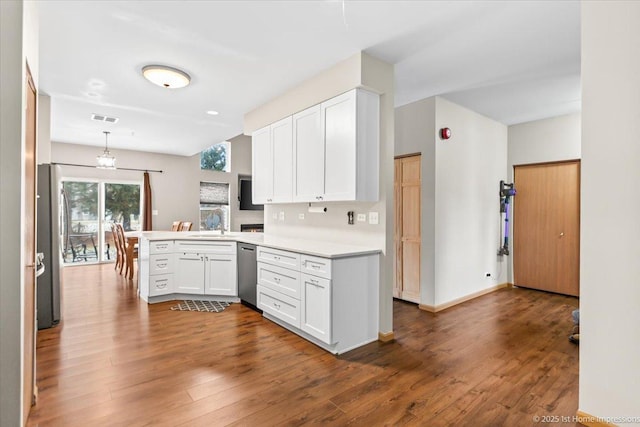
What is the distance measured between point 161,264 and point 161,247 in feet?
0.77

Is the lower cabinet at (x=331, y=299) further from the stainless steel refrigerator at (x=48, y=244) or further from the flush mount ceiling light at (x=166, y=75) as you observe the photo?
the stainless steel refrigerator at (x=48, y=244)

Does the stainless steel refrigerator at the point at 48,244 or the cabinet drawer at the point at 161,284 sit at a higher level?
the stainless steel refrigerator at the point at 48,244

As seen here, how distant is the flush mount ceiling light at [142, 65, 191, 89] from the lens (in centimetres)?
322

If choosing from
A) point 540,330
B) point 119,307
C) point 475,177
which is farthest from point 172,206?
point 540,330

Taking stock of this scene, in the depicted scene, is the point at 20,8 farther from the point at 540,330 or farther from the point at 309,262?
the point at 540,330

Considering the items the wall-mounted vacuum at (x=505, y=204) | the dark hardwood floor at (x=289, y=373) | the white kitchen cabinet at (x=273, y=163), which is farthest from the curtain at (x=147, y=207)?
the wall-mounted vacuum at (x=505, y=204)

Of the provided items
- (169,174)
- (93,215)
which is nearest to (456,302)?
(169,174)

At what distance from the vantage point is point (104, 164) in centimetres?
576

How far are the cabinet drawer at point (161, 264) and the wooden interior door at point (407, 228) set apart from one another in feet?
10.5

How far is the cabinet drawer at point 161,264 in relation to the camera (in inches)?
169

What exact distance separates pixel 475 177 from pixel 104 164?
6348 millimetres

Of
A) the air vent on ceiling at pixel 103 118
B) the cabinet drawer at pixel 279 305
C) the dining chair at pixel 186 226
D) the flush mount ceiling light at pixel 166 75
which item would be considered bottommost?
the cabinet drawer at pixel 279 305

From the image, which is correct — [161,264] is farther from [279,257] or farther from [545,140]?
[545,140]

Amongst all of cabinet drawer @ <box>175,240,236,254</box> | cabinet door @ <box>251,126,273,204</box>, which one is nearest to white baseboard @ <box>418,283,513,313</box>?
cabinet door @ <box>251,126,273,204</box>
